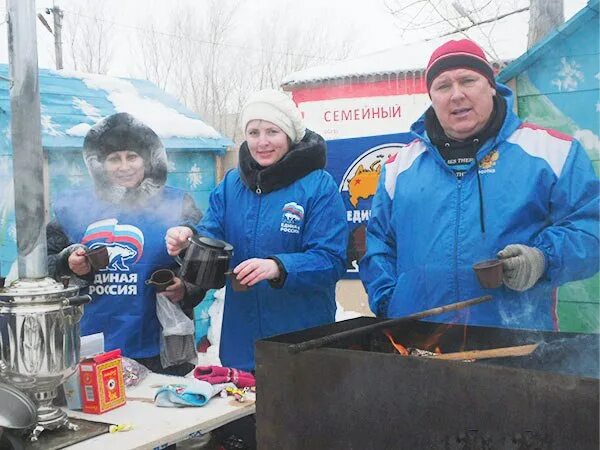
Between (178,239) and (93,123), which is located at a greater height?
(93,123)

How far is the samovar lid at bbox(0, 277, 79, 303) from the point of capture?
72.6 inches

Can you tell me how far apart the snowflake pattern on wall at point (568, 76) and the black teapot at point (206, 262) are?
47.4 inches

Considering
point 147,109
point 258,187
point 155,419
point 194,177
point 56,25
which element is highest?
point 56,25

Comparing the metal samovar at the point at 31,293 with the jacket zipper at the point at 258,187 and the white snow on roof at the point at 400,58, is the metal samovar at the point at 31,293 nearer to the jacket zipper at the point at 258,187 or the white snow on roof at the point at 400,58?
the jacket zipper at the point at 258,187

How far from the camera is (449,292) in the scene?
2.10 metres

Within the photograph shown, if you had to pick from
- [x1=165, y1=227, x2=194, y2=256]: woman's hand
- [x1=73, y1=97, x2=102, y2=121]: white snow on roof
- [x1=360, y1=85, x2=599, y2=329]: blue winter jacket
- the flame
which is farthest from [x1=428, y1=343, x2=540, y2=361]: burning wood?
[x1=73, y1=97, x2=102, y2=121]: white snow on roof

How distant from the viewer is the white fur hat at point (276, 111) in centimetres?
254

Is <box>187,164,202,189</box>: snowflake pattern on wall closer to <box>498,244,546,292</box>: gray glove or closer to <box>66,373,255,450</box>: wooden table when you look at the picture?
<box>66,373,255,450</box>: wooden table

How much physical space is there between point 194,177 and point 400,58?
73.2 inches

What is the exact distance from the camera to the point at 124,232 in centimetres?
280

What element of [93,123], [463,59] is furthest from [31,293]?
[93,123]

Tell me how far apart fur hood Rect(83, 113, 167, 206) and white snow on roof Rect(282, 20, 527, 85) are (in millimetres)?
797

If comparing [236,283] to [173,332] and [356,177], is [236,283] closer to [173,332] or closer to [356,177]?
[173,332]

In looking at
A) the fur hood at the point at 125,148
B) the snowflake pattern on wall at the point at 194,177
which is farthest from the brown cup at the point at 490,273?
the snowflake pattern on wall at the point at 194,177
